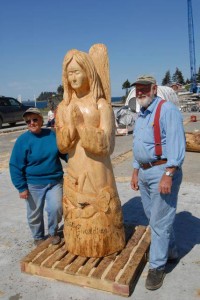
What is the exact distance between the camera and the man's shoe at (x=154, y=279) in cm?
275

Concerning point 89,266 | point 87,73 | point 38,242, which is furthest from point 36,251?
point 87,73

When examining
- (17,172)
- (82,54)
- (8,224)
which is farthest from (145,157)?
(8,224)

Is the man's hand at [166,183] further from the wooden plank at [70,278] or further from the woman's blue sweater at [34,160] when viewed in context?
the woman's blue sweater at [34,160]

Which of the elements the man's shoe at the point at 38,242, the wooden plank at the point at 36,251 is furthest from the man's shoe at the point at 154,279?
the man's shoe at the point at 38,242

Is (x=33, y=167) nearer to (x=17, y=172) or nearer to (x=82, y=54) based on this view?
(x=17, y=172)

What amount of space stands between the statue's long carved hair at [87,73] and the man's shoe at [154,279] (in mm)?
1618

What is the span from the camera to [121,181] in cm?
600

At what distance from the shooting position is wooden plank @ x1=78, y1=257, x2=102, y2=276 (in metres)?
2.81

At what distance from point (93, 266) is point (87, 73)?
1.75 m

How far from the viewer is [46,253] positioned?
317 cm

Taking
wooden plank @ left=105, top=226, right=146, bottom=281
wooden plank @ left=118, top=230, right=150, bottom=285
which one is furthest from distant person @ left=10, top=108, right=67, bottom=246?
wooden plank @ left=118, top=230, right=150, bottom=285

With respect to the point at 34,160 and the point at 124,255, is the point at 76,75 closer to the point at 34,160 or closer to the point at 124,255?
the point at 34,160

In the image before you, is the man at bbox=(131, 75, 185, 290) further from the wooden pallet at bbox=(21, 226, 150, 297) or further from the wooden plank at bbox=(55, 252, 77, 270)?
the wooden plank at bbox=(55, 252, 77, 270)

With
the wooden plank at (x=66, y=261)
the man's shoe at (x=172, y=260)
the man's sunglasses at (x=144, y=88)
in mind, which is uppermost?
the man's sunglasses at (x=144, y=88)
